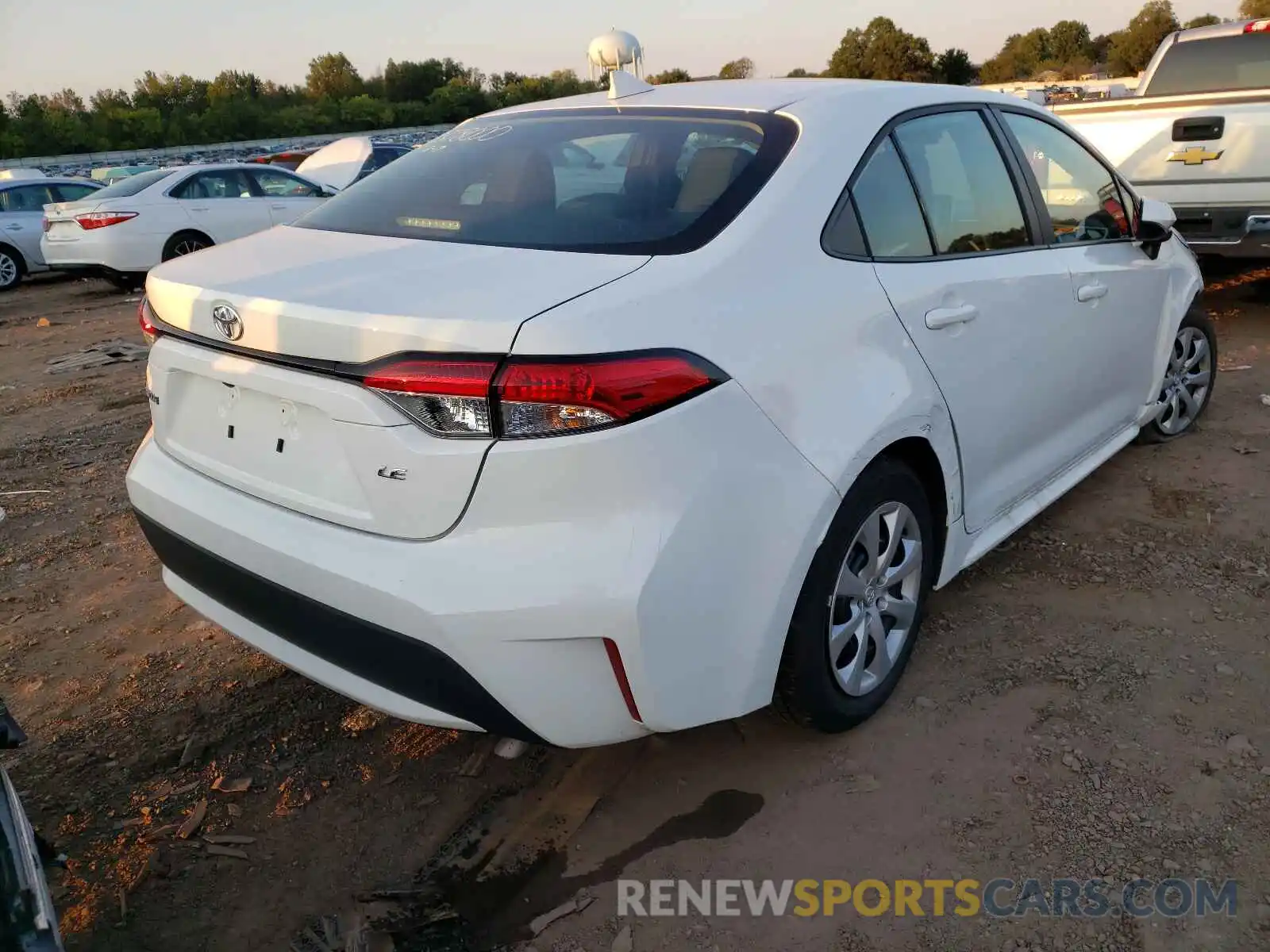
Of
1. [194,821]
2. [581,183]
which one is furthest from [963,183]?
[194,821]

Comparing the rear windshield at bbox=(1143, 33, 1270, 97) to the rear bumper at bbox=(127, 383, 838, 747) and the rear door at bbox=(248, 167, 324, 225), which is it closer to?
the rear bumper at bbox=(127, 383, 838, 747)

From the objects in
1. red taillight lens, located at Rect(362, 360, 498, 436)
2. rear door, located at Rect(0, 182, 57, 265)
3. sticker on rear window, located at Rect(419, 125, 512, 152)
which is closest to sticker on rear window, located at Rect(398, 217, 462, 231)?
sticker on rear window, located at Rect(419, 125, 512, 152)

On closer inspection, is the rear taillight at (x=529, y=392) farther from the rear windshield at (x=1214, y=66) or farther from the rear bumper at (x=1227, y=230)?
the rear windshield at (x=1214, y=66)

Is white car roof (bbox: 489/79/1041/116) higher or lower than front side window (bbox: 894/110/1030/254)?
higher

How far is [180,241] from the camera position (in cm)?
1137

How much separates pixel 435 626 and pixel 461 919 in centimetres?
72

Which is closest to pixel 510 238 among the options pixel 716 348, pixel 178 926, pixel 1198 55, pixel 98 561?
pixel 716 348

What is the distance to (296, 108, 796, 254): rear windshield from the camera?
88.0 inches

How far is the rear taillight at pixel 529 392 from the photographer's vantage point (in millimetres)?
1818

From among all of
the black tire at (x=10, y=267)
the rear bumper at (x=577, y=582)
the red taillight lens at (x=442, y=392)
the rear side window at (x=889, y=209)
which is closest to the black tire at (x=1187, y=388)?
the rear side window at (x=889, y=209)

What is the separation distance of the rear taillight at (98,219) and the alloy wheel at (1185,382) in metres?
10.7

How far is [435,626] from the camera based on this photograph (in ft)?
6.25

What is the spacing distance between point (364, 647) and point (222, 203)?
11124 mm

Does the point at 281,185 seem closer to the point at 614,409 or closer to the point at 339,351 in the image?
the point at 339,351
